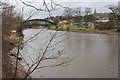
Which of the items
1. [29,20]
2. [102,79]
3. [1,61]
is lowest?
[102,79]

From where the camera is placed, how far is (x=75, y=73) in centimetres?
579

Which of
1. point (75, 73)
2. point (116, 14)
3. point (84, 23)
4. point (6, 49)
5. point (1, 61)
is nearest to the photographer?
point (1, 61)

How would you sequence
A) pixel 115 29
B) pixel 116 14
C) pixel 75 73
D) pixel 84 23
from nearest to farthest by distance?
pixel 75 73 < pixel 115 29 < pixel 116 14 < pixel 84 23

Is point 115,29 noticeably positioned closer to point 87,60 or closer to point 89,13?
point 89,13

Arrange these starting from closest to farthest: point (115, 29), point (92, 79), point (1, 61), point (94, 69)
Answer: point (1, 61)
point (92, 79)
point (94, 69)
point (115, 29)

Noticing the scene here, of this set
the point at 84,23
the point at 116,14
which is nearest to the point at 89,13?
the point at 84,23

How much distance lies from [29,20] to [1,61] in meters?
0.98

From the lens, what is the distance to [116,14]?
78.8 feet

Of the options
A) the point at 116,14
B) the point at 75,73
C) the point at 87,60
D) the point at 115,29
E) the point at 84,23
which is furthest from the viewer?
the point at 84,23

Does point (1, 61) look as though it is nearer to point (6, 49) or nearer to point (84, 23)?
point (6, 49)

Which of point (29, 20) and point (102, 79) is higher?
point (29, 20)

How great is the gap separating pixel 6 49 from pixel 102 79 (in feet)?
9.84

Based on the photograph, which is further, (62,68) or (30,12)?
(62,68)

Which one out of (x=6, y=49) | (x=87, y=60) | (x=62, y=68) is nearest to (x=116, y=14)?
(x=87, y=60)
